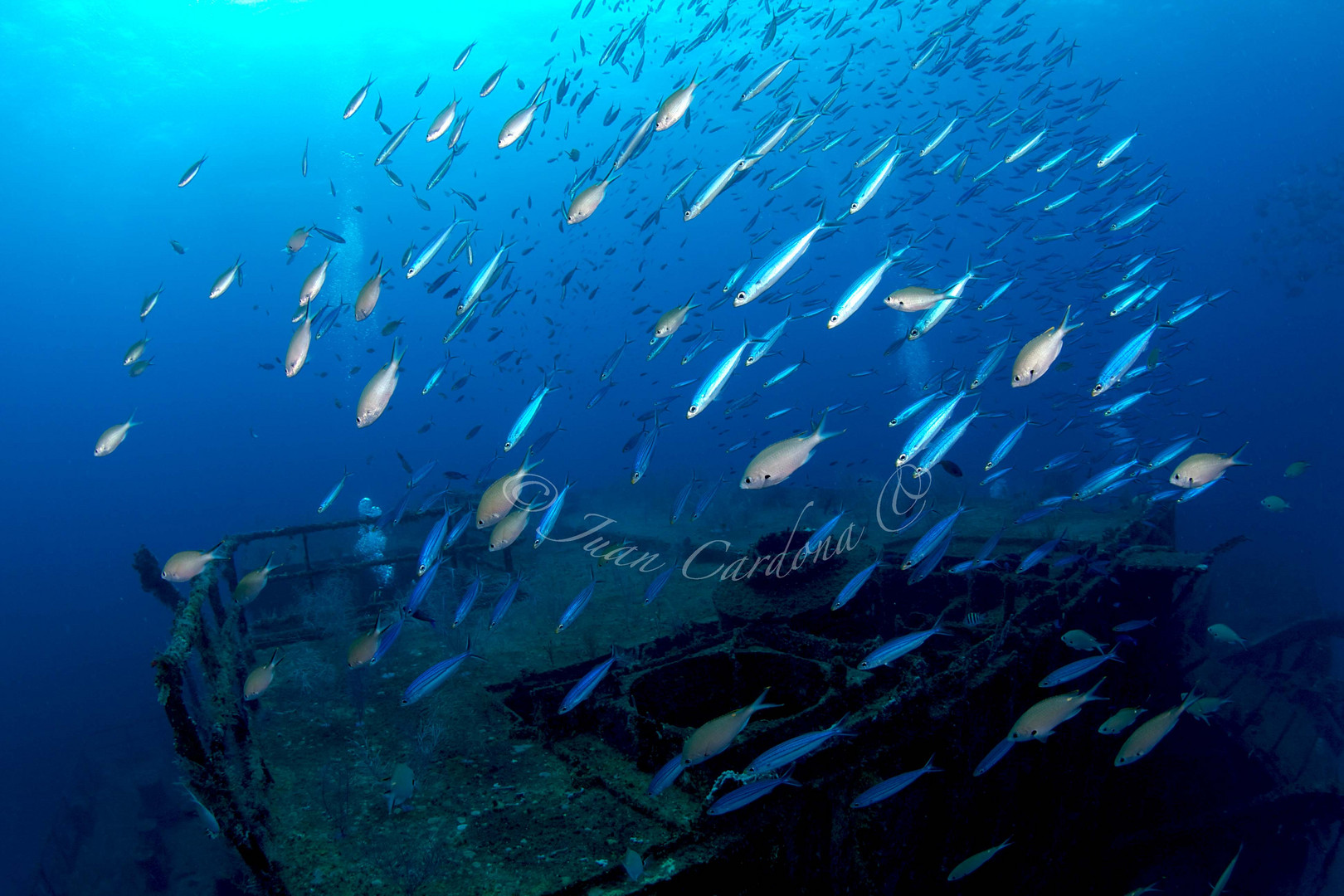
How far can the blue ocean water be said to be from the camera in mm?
17766

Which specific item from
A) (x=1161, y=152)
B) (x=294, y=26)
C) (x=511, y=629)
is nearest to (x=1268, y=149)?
(x=1161, y=152)

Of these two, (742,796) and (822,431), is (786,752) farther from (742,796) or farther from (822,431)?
(822,431)

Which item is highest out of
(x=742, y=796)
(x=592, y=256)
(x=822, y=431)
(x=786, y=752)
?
(x=822, y=431)

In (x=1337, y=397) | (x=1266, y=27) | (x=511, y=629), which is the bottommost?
(x=1337, y=397)

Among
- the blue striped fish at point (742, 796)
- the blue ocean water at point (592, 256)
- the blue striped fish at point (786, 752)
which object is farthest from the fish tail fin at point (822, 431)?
the blue striped fish at point (742, 796)

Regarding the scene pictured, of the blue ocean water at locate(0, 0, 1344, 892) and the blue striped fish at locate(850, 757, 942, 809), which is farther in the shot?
the blue ocean water at locate(0, 0, 1344, 892)

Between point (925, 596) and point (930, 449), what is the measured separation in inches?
152

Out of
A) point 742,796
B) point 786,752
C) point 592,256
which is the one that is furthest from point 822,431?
point 592,256

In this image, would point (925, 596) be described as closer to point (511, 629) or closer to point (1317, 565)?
point (511, 629)

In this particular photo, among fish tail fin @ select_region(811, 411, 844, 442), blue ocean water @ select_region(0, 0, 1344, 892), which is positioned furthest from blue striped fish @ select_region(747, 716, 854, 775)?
blue ocean water @ select_region(0, 0, 1344, 892)

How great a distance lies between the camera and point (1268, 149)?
118m

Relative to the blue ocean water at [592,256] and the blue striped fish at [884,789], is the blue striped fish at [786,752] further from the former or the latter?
the blue ocean water at [592,256]

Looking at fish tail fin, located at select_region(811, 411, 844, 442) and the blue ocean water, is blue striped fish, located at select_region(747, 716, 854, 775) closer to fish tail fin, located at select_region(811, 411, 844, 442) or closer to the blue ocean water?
fish tail fin, located at select_region(811, 411, 844, 442)

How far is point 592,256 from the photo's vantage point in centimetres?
9994
